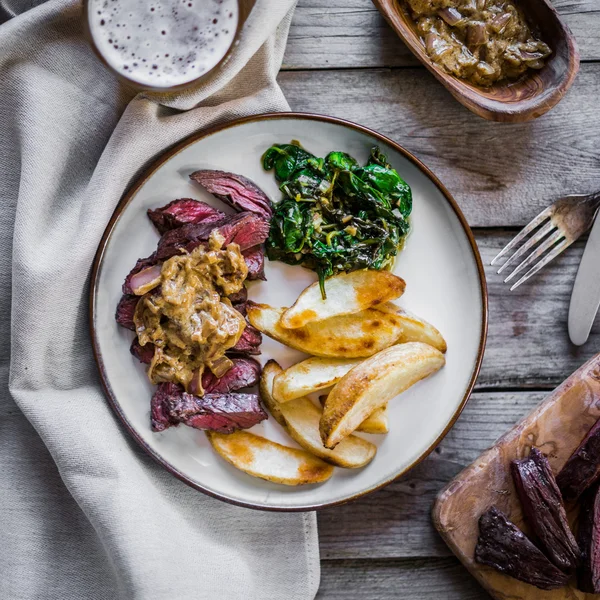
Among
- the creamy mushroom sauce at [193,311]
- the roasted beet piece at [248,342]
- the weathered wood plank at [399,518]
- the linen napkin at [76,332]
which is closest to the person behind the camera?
the creamy mushroom sauce at [193,311]

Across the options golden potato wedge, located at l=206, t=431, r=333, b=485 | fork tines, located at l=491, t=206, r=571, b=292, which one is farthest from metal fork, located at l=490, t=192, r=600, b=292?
golden potato wedge, located at l=206, t=431, r=333, b=485

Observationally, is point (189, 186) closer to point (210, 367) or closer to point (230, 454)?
point (210, 367)

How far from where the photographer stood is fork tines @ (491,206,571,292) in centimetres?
349

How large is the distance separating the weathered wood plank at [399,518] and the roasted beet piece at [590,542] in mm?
589

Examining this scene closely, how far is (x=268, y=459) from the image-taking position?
323 centimetres

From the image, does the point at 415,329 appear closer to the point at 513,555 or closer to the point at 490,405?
the point at 490,405

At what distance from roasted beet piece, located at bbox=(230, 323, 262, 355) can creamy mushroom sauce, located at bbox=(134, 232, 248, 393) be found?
0.39 ft

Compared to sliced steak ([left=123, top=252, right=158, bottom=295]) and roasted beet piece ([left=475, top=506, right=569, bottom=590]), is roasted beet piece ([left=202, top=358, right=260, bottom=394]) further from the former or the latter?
roasted beet piece ([left=475, top=506, right=569, bottom=590])

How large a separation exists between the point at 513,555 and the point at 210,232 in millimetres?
2112

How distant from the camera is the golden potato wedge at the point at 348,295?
10.2ft

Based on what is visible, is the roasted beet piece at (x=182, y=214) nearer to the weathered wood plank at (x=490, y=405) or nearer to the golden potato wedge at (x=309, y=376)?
the golden potato wedge at (x=309, y=376)

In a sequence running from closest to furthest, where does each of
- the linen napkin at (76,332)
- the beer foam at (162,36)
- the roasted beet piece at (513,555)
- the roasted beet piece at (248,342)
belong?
the beer foam at (162,36)
the linen napkin at (76,332)
the roasted beet piece at (248,342)
the roasted beet piece at (513,555)

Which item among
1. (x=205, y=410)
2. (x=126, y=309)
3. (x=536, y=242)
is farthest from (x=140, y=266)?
(x=536, y=242)

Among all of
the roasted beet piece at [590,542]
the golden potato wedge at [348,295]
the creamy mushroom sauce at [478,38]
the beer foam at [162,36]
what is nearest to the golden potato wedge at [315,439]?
the golden potato wedge at [348,295]
